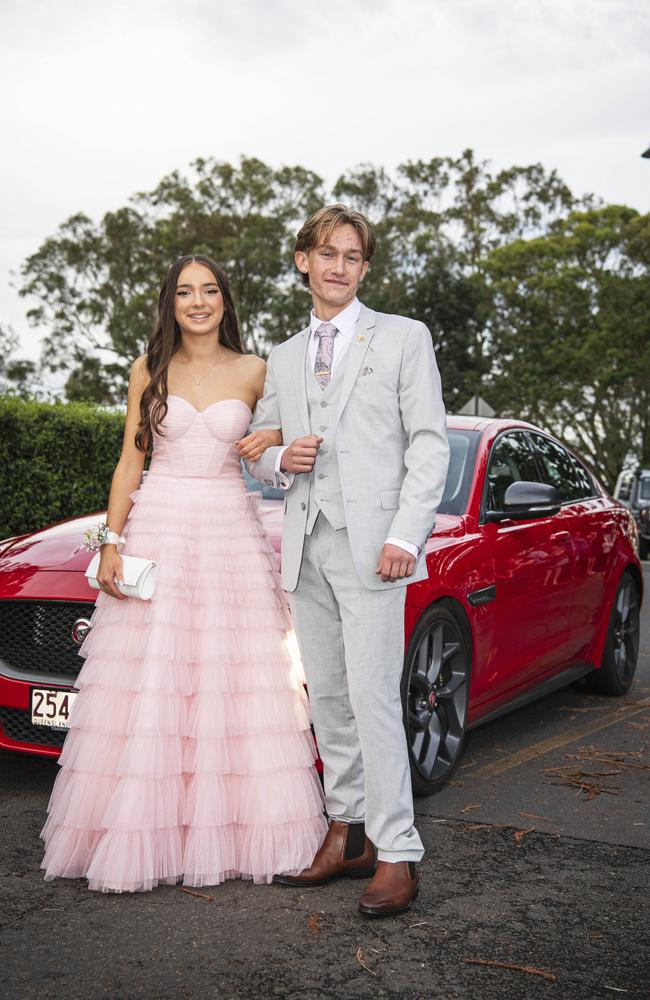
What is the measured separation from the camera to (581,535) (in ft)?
20.4

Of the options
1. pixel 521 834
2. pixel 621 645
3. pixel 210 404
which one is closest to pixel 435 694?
pixel 521 834

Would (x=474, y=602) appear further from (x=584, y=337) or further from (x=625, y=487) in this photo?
(x=584, y=337)

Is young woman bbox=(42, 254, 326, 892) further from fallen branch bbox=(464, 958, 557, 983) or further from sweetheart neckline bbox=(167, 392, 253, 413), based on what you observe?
Result: fallen branch bbox=(464, 958, 557, 983)

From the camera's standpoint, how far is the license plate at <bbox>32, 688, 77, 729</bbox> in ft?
14.2

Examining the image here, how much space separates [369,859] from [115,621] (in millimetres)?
1177

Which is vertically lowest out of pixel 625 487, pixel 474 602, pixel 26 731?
pixel 625 487

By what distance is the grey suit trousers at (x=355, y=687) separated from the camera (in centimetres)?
358

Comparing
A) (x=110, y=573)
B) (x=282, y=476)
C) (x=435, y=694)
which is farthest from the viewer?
(x=435, y=694)

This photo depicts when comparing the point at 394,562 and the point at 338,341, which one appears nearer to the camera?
the point at 394,562

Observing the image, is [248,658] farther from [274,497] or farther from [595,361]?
[595,361]

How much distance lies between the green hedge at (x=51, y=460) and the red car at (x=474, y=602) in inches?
220

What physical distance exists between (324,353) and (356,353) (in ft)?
0.48

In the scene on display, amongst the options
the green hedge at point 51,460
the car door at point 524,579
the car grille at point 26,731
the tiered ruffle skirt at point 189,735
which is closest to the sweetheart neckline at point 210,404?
the tiered ruffle skirt at point 189,735

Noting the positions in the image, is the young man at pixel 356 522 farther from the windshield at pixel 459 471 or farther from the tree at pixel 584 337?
the tree at pixel 584 337
